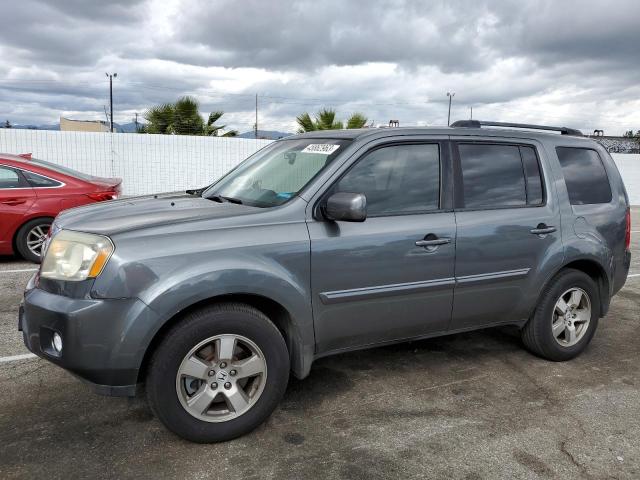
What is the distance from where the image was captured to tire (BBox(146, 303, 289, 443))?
2.89 metres

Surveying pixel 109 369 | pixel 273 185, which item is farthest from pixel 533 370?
pixel 109 369

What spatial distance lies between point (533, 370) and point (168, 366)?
2789 millimetres

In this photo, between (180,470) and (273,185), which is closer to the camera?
(180,470)

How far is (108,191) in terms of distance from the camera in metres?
7.89

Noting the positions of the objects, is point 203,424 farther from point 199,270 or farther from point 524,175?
point 524,175

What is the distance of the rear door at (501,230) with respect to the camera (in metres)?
3.80

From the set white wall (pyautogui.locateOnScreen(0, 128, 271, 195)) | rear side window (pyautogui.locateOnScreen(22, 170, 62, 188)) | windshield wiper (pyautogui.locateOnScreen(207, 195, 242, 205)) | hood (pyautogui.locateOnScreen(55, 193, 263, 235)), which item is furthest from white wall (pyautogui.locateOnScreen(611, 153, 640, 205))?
hood (pyautogui.locateOnScreen(55, 193, 263, 235))

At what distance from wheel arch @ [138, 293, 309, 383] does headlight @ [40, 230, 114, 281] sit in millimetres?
461

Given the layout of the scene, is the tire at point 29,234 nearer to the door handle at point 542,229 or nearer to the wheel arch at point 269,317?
the wheel arch at point 269,317

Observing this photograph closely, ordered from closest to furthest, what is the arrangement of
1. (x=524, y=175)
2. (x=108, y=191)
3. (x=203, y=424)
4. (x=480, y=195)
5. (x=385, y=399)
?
(x=203, y=424), (x=385, y=399), (x=480, y=195), (x=524, y=175), (x=108, y=191)

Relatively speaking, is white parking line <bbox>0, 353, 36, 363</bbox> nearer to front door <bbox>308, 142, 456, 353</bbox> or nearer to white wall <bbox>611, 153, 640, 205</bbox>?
front door <bbox>308, 142, 456, 353</bbox>

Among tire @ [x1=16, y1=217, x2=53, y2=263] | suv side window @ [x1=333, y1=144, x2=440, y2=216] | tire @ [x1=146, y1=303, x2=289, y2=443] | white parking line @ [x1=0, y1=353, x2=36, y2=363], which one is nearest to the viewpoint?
tire @ [x1=146, y1=303, x2=289, y2=443]

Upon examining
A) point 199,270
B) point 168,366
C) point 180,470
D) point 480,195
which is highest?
point 480,195

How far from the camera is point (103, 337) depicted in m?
2.78
